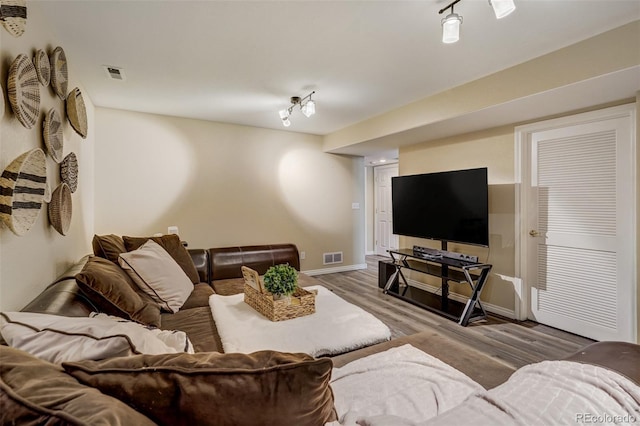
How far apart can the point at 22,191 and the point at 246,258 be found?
2536 mm

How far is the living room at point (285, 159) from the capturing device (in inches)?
72.1

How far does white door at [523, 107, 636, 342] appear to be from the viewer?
2.52 meters

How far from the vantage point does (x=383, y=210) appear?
7008mm

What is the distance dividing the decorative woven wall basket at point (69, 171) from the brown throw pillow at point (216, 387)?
74.0 inches

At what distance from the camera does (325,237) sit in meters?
5.11

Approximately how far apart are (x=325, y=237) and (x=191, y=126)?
8.71ft

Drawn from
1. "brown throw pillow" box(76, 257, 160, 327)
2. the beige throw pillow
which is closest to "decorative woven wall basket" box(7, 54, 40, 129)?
"brown throw pillow" box(76, 257, 160, 327)

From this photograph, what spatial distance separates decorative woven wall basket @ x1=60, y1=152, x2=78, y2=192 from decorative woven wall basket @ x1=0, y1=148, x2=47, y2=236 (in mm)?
605

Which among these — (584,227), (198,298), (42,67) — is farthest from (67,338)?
(584,227)

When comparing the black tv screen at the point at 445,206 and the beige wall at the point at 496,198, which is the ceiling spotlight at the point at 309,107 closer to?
the black tv screen at the point at 445,206

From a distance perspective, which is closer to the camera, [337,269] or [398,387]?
[398,387]

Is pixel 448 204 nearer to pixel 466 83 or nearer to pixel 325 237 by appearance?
pixel 466 83

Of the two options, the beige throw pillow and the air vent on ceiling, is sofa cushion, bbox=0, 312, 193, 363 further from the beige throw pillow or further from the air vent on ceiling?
the air vent on ceiling

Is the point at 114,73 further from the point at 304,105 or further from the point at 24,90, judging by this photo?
the point at 304,105
